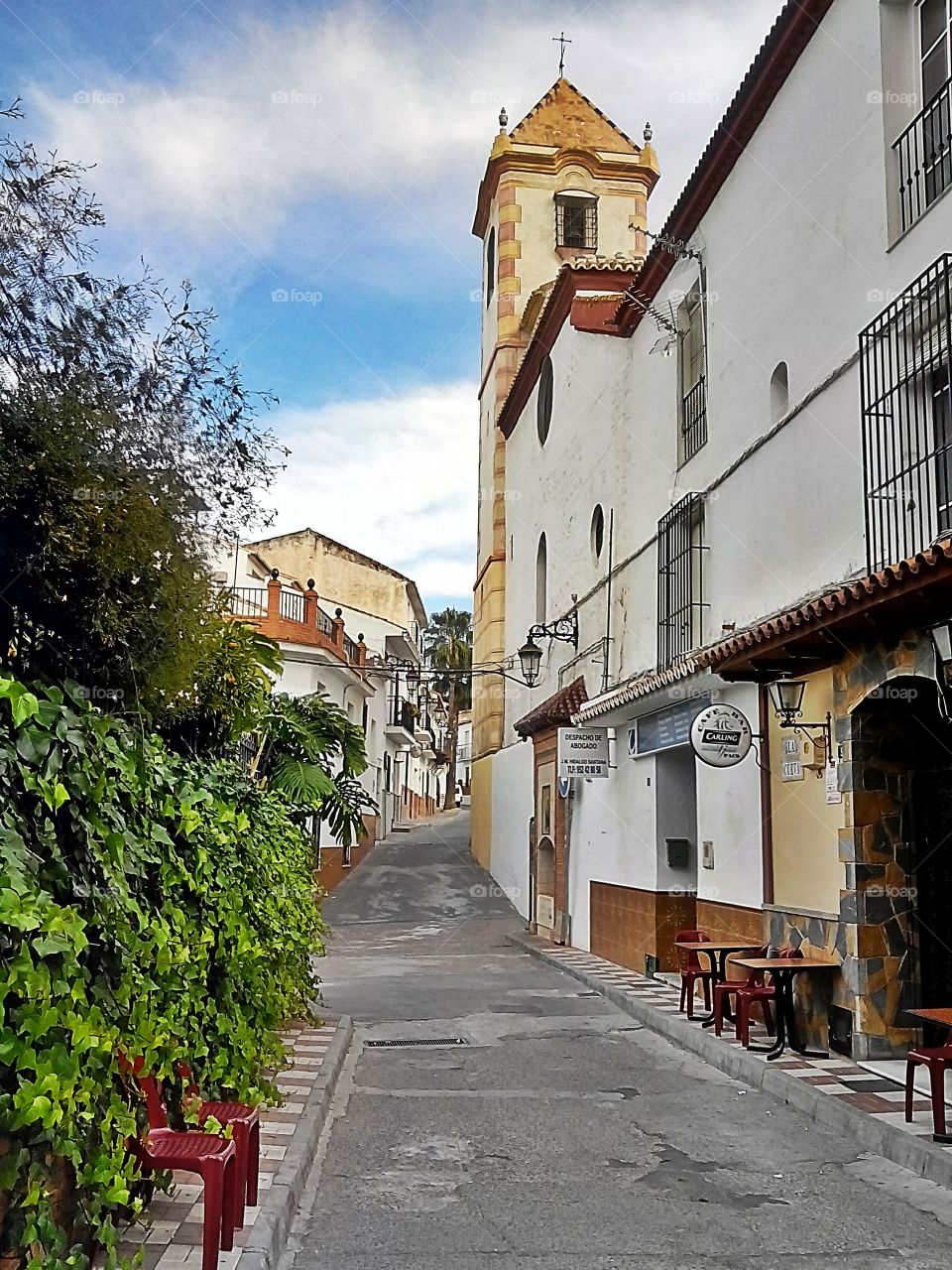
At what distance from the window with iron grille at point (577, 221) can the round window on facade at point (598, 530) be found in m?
13.7

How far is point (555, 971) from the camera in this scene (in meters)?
16.6

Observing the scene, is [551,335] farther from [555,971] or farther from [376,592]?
[376,592]

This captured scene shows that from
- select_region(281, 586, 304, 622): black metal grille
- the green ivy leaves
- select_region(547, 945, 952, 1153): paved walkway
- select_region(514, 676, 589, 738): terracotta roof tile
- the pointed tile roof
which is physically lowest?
select_region(547, 945, 952, 1153): paved walkway

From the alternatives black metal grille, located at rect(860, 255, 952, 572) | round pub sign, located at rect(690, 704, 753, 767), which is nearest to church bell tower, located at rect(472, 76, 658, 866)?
round pub sign, located at rect(690, 704, 753, 767)

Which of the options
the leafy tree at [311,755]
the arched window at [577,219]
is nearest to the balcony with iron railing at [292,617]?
the arched window at [577,219]

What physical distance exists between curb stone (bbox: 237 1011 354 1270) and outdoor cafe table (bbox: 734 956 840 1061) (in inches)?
132

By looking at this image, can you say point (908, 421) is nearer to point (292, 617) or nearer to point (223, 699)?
point (223, 699)

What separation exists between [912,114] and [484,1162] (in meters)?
8.30

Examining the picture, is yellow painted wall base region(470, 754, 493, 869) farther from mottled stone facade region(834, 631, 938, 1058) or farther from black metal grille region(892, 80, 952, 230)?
black metal grille region(892, 80, 952, 230)

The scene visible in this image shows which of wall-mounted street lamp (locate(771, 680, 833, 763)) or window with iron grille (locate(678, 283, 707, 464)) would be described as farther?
window with iron grille (locate(678, 283, 707, 464))

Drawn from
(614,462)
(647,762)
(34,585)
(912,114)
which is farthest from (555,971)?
(34,585)

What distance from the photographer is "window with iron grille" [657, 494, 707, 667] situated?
14055 mm

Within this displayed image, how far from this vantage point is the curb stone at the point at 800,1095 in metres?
6.32

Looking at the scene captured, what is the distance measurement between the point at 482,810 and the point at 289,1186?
2707 centimetres
